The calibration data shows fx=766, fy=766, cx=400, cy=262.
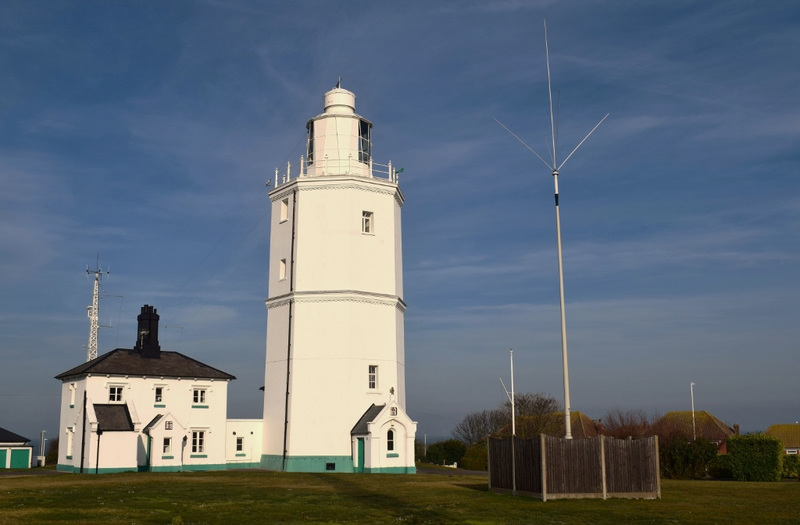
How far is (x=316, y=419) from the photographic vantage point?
38812 millimetres

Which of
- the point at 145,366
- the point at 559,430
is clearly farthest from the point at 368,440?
the point at 559,430

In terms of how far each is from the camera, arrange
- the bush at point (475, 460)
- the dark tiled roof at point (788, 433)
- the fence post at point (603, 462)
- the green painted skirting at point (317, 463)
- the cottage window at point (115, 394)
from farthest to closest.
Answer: the dark tiled roof at point (788, 433)
the bush at point (475, 460)
the cottage window at point (115, 394)
the green painted skirting at point (317, 463)
the fence post at point (603, 462)

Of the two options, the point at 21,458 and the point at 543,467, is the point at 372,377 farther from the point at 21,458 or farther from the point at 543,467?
the point at 21,458

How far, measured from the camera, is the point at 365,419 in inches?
1524

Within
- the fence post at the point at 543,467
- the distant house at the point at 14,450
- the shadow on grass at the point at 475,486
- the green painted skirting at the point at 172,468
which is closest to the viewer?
the fence post at the point at 543,467

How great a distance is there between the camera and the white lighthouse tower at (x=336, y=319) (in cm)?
3866

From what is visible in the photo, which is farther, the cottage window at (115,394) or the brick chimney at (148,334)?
the brick chimney at (148,334)

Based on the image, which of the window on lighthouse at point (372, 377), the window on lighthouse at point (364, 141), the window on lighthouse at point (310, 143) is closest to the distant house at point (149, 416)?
the window on lighthouse at point (372, 377)

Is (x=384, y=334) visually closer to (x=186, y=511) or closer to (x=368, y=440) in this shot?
(x=368, y=440)

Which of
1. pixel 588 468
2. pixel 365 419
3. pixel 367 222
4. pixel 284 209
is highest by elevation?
pixel 284 209

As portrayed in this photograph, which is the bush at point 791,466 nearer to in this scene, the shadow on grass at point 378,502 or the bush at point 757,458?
the bush at point 757,458

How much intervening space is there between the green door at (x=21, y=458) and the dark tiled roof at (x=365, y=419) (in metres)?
19.2

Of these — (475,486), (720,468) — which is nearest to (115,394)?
(475,486)

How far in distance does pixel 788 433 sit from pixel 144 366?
66.7 m
